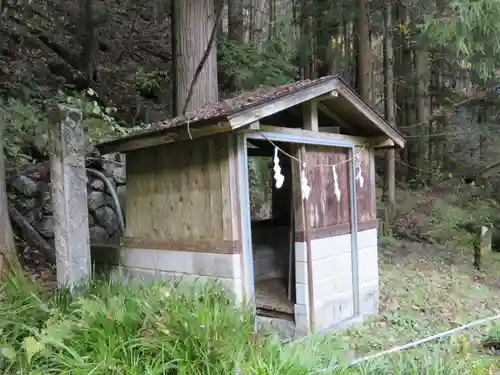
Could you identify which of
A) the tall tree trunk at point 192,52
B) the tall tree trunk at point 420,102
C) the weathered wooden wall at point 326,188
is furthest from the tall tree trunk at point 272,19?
the weathered wooden wall at point 326,188

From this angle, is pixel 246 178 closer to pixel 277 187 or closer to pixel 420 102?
pixel 277 187

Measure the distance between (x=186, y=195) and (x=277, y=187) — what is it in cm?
109

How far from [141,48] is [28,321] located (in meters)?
9.70

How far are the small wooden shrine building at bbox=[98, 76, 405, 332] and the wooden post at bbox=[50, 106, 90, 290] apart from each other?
681 millimetres

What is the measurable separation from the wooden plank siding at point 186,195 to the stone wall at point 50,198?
1847mm

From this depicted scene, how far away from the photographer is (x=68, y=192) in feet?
15.7

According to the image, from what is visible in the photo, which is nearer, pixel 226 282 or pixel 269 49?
pixel 226 282

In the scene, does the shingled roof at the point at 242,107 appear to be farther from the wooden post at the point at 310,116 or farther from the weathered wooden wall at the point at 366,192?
the weathered wooden wall at the point at 366,192

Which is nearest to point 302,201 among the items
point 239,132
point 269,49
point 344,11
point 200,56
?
point 239,132

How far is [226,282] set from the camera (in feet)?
15.5

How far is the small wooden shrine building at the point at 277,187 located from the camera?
472 cm

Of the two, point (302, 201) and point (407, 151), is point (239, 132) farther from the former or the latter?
point (407, 151)

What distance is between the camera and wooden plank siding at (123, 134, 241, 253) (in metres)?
4.72

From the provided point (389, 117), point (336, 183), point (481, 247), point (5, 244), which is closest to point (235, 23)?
point (389, 117)
